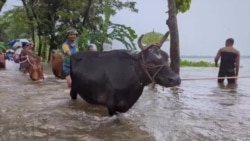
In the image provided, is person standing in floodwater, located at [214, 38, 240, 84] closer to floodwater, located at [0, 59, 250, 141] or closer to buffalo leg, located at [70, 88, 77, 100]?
floodwater, located at [0, 59, 250, 141]

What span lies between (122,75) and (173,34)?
6.75m

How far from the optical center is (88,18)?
30.3m

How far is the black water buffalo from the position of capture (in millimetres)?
6340

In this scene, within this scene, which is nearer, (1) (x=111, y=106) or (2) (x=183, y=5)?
(1) (x=111, y=106)

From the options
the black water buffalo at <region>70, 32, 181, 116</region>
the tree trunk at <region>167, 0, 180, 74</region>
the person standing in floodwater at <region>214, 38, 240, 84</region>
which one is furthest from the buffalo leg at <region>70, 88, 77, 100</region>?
the person standing in floodwater at <region>214, 38, 240, 84</region>

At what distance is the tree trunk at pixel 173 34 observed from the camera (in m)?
12.8

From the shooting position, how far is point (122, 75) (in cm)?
665

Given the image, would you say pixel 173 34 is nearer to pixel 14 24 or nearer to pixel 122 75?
pixel 122 75

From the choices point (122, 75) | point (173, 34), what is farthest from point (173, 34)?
point (122, 75)

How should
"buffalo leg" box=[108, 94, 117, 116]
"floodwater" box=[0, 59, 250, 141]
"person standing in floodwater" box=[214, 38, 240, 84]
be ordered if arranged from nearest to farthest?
"floodwater" box=[0, 59, 250, 141] < "buffalo leg" box=[108, 94, 117, 116] < "person standing in floodwater" box=[214, 38, 240, 84]

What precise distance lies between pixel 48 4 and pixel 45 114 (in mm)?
23238

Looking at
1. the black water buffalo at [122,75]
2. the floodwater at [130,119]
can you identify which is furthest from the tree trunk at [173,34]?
the black water buffalo at [122,75]

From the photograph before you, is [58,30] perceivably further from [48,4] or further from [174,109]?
[174,109]

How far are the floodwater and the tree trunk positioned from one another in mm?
3355
